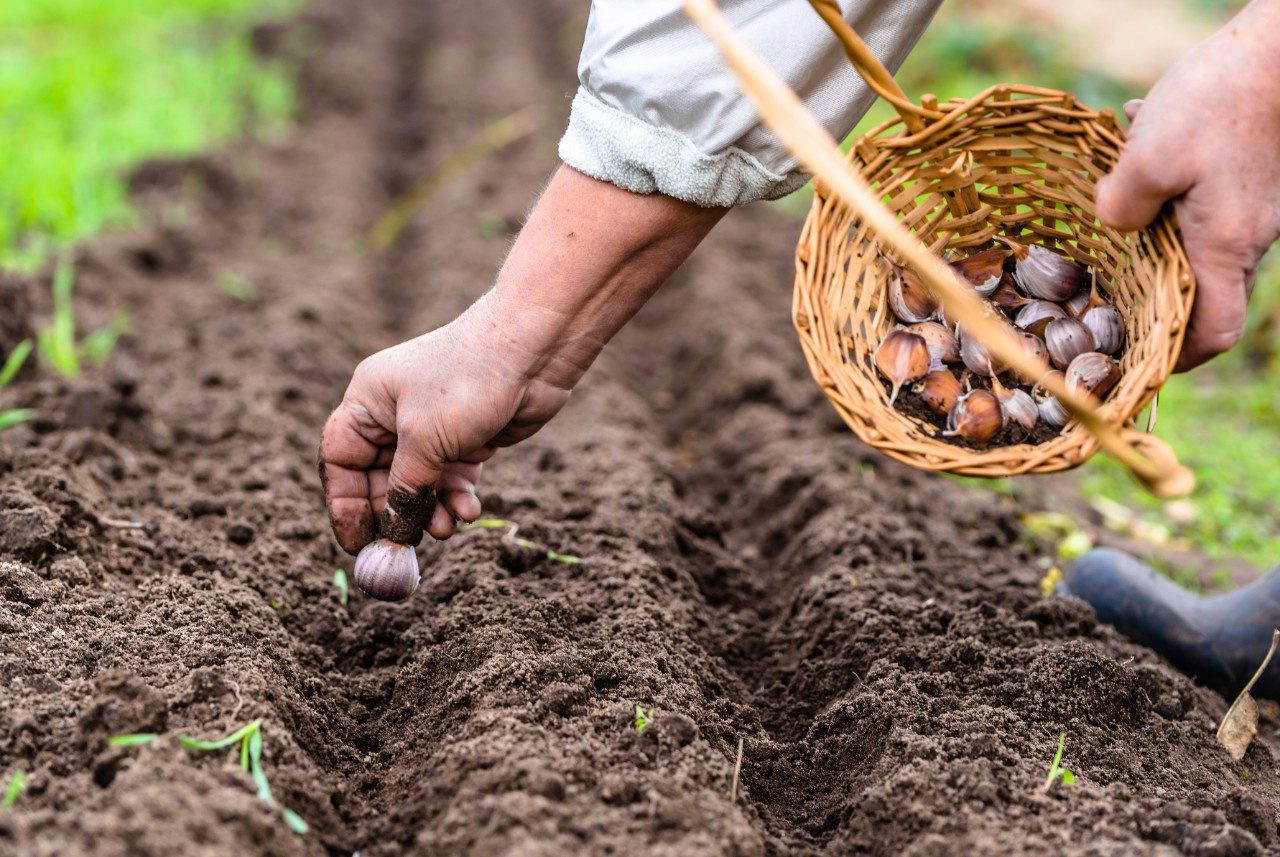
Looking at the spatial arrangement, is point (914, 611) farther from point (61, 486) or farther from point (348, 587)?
point (61, 486)

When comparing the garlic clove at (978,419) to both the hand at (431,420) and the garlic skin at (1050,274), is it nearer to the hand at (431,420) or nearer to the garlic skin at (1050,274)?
the garlic skin at (1050,274)

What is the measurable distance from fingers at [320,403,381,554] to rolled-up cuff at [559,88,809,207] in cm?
62

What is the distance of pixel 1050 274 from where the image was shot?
6.72 ft

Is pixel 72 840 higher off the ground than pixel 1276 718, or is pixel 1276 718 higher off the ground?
pixel 72 840

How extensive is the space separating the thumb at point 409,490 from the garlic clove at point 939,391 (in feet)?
2.76

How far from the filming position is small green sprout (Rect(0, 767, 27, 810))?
158cm

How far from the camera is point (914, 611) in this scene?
7.72 ft

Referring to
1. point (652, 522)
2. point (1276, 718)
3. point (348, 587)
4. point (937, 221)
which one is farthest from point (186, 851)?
point (1276, 718)

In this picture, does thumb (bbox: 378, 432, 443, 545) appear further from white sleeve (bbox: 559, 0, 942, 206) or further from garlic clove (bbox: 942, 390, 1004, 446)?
garlic clove (bbox: 942, 390, 1004, 446)

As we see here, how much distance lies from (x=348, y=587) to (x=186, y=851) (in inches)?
44.2

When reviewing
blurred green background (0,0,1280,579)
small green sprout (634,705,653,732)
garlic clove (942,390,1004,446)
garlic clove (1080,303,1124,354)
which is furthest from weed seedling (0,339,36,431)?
garlic clove (1080,303,1124,354)

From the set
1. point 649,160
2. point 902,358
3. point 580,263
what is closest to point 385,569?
point 580,263

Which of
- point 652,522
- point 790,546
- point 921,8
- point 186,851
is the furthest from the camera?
Answer: point 790,546

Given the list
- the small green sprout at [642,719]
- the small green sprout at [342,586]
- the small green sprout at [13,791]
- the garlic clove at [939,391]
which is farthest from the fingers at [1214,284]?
the small green sprout at [13,791]
